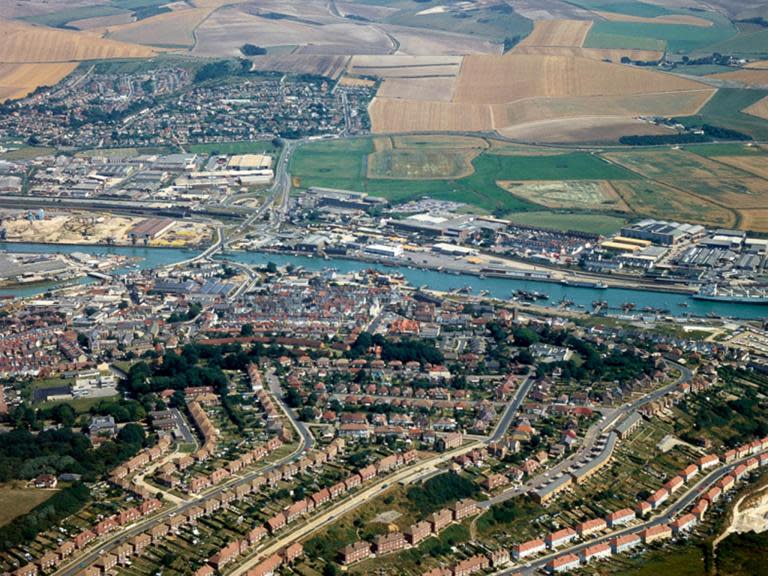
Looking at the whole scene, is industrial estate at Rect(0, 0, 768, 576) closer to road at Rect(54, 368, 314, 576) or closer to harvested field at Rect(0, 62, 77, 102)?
road at Rect(54, 368, 314, 576)

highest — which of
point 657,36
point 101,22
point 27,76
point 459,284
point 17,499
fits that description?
point 657,36

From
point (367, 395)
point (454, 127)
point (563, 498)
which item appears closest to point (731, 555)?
point (563, 498)

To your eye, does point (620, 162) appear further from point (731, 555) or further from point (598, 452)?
point (731, 555)

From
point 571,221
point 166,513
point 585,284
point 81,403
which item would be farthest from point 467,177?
point 166,513

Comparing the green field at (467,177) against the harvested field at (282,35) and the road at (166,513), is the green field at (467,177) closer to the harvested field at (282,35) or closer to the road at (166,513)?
the harvested field at (282,35)

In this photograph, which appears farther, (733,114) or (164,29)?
(164,29)

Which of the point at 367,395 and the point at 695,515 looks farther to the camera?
the point at 367,395

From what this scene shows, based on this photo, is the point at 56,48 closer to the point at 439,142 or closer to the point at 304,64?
the point at 304,64
